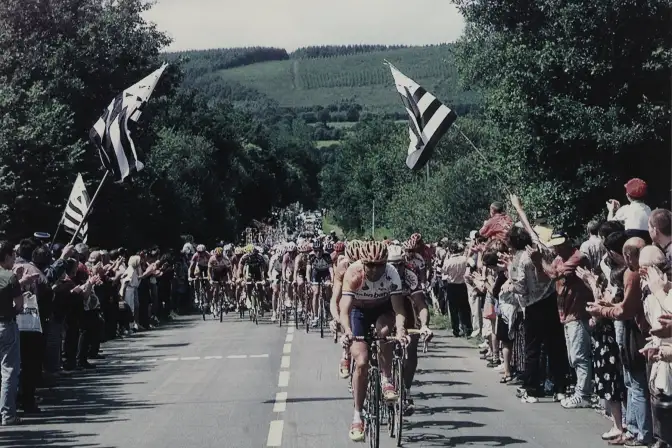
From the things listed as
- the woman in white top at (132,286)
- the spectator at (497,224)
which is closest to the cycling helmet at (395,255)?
the spectator at (497,224)

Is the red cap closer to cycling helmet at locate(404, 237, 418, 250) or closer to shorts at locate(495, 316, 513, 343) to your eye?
shorts at locate(495, 316, 513, 343)

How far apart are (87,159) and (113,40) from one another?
639 centimetres

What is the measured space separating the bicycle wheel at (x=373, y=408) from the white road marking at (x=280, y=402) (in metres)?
2.90

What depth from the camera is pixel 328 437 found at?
1196 cm

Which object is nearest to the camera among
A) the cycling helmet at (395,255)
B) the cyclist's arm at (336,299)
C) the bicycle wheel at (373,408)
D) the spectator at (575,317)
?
the bicycle wheel at (373,408)

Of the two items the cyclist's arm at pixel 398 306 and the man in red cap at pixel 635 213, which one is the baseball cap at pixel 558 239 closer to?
the man in red cap at pixel 635 213

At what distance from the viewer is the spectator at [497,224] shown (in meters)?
18.1

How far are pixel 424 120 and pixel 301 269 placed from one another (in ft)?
32.1

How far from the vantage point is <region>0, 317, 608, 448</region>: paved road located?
39.4ft

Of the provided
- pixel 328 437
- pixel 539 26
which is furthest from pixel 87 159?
pixel 328 437

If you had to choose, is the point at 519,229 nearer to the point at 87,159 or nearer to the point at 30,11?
the point at 87,159

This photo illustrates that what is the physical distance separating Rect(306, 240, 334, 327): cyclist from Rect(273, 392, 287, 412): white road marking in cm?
1140

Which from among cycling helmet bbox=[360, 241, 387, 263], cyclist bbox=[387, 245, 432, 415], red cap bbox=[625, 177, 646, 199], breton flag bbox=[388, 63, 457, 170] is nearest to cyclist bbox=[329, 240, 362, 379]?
cycling helmet bbox=[360, 241, 387, 263]

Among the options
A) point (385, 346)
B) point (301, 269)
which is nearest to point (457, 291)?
point (301, 269)
